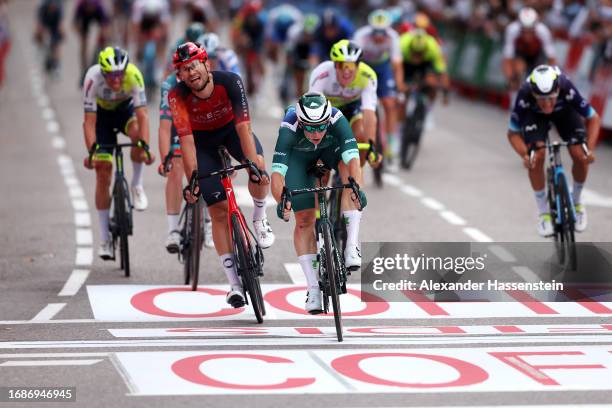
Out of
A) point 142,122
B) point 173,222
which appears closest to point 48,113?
point 142,122

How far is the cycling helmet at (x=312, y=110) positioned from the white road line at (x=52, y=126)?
15.2 m

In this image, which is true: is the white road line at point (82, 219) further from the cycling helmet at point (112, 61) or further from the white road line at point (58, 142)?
the white road line at point (58, 142)

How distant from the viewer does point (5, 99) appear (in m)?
30.1

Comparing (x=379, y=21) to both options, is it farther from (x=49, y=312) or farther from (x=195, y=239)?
(x=49, y=312)

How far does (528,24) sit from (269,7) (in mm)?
23435

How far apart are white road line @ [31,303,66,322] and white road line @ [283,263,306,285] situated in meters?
2.15

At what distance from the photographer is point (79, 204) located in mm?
17016

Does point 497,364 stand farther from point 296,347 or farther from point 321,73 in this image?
point 321,73

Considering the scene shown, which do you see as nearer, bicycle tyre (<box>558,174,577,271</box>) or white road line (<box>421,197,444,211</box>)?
bicycle tyre (<box>558,174,577,271</box>)

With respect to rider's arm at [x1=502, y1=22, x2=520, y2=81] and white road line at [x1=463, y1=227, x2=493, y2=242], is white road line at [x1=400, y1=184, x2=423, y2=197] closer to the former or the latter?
white road line at [x1=463, y1=227, x2=493, y2=242]

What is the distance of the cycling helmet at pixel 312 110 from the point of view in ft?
33.1

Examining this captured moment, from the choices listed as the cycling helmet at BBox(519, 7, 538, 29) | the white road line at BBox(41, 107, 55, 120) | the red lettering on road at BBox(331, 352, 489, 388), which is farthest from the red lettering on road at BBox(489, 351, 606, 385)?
the white road line at BBox(41, 107, 55, 120)

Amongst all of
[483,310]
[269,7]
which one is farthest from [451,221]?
[269,7]

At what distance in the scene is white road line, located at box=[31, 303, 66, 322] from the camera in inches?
431
